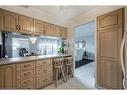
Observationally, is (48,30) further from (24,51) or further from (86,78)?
(86,78)

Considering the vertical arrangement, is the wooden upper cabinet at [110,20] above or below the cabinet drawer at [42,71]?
above

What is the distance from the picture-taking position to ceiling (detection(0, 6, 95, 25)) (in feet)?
10.9

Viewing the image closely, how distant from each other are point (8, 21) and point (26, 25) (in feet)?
1.82

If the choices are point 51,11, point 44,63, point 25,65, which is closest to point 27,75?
point 25,65

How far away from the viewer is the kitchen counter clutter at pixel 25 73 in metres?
2.44

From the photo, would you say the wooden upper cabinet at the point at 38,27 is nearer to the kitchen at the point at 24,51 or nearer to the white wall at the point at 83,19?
the kitchen at the point at 24,51

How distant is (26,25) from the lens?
338 cm

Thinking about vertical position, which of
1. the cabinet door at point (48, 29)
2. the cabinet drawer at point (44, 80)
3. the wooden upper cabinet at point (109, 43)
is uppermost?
the cabinet door at point (48, 29)

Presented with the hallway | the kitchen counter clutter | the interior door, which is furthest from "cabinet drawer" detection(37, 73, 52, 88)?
the interior door

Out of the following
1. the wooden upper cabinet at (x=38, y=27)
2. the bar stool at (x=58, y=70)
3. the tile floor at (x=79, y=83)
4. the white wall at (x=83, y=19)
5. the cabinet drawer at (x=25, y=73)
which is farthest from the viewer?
the bar stool at (x=58, y=70)

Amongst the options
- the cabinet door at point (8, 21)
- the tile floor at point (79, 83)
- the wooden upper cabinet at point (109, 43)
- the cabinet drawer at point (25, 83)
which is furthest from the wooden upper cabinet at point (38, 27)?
the wooden upper cabinet at point (109, 43)

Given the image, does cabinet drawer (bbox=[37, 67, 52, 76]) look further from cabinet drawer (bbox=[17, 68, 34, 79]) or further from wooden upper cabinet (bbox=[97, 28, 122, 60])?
wooden upper cabinet (bbox=[97, 28, 122, 60])

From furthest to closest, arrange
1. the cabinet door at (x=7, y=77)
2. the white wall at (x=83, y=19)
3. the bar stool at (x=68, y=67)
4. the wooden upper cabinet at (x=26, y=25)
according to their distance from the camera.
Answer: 1. the bar stool at (x=68, y=67)
2. the white wall at (x=83, y=19)
3. the wooden upper cabinet at (x=26, y=25)
4. the cabinet door at (x=7, y=77)

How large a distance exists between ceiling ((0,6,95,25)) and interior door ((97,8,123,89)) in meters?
0.89
